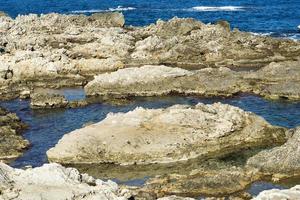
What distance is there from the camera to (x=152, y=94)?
175 feet

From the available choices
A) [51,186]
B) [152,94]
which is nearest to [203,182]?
[51,186]

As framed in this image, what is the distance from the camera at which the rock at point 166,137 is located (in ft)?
121

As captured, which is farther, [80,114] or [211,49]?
[211,49]

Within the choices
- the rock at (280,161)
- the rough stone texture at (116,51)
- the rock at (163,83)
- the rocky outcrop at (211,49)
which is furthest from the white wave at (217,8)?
the rock at (280,161)

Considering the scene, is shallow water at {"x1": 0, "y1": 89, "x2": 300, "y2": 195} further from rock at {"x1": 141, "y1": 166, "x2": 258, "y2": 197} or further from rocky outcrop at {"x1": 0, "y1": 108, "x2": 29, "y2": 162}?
rock at {"x1": 141, "y1": 166, "x2": 258, "y2": 197}

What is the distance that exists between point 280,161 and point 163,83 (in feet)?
71.8

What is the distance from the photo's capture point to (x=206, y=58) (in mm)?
65938

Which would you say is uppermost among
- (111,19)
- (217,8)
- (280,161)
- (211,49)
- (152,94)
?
(111,19)

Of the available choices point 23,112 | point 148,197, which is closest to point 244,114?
point 148,197

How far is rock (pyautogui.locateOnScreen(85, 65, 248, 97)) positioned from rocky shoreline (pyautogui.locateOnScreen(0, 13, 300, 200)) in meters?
0.09

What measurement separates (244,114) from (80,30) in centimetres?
4068

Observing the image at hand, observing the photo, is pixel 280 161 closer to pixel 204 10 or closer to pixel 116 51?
pixel 116 51

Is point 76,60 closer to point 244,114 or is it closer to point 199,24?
point 199,24

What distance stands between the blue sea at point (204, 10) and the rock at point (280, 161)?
5116cm
